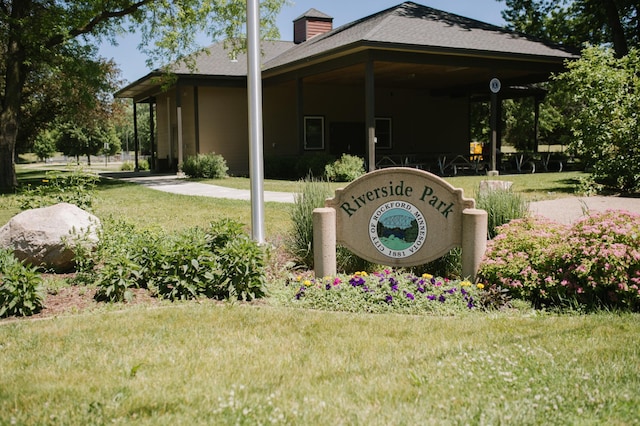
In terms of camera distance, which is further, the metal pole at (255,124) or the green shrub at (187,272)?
the metal pole at (255,124)

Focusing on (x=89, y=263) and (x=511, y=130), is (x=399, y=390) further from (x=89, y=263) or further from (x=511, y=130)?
(x=511, y=130)

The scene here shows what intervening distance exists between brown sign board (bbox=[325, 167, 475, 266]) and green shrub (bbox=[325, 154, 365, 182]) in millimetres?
11377

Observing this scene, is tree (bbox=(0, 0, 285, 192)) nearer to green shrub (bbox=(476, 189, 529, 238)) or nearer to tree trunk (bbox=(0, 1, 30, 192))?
tree trunk (bbox=(0, 1, 30, 192))

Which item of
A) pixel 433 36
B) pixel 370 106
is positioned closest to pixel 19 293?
pixel 370 106

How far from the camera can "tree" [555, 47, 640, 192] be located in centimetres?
1237

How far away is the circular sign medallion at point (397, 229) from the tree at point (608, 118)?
8.42m

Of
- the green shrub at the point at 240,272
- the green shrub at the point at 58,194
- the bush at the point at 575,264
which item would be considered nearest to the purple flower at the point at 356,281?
the green shrub at the point at 240,272

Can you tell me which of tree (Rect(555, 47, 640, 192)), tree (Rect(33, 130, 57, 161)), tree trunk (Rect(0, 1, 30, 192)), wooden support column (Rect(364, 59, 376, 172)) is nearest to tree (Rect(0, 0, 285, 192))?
tree trunk (Rect(0, 1, 30, 192))

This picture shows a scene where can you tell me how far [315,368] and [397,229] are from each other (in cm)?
263

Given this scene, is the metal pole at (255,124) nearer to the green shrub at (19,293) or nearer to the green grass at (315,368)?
the green grass at (315,368)

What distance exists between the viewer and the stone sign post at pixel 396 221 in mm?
5805

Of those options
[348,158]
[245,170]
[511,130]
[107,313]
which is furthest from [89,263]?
[511,130]

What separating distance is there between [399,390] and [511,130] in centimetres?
4819

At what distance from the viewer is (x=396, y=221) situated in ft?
19.7
